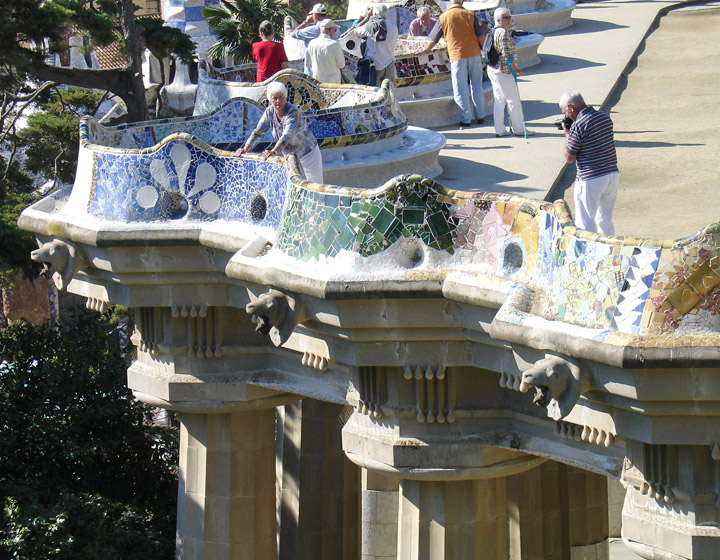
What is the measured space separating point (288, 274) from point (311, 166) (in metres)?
2.20

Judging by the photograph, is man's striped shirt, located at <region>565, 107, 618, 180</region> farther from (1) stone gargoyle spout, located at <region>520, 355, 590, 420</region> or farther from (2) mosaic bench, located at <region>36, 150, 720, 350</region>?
(1) stone gargoyle spout, located at <region>520, 355, 590, 420</region>

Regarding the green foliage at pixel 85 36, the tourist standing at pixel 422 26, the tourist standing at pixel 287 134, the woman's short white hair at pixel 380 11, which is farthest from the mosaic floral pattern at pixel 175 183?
the tourist standing at pixel 422 26

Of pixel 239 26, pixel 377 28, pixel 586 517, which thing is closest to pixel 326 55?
pixel 377 28

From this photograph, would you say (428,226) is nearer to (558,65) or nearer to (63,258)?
(63,258)

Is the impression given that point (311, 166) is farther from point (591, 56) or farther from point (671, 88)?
point (591, 56)

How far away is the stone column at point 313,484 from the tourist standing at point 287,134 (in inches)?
177

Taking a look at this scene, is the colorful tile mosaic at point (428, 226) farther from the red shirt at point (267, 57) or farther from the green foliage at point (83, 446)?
the green foliage at point (83, 446)

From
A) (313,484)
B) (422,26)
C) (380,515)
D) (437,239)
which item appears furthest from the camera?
(422,26)

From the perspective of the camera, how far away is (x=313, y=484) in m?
18.0

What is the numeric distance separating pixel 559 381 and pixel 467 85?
11.2 metres

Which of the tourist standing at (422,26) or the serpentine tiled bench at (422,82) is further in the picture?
the tourist standing at (422,26)

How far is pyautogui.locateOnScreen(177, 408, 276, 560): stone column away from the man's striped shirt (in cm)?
464

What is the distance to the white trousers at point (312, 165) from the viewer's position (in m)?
13.9

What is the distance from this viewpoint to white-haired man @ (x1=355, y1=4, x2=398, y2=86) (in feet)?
68.2
